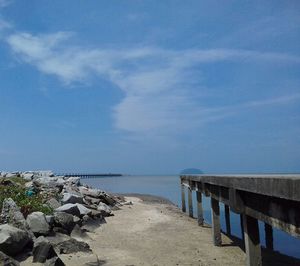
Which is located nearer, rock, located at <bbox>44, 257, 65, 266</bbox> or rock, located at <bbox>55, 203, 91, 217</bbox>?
rock, located at <bbox>44, 257, 65, 266</bbox>

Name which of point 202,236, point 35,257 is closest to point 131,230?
point 202,236

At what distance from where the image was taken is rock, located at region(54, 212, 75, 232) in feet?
40.1

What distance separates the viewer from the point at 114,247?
12.3 meters

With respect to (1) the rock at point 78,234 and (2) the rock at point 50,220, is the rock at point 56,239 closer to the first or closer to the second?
(2) the rock at point 50,220

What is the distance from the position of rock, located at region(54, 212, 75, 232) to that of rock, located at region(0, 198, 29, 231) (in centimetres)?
116

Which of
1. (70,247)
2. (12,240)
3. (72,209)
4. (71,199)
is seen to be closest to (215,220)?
(70,247)

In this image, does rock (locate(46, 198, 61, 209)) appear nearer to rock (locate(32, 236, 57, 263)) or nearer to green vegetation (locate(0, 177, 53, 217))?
green vegetation (locate(0, 177, 53, 217))

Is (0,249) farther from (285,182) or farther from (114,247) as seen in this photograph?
(285,182)

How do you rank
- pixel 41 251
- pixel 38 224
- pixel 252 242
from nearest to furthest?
pixel 252 242 → pixel 41 251 → pixel 38 224

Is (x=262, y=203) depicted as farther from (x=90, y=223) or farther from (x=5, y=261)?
(x=90, y=223)

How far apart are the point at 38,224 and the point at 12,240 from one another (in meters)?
1.69

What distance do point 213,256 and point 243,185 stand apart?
4716 mm

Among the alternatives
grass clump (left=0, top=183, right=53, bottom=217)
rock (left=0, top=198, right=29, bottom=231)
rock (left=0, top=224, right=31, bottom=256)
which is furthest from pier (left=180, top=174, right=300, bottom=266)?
grass clump (left=0, top=183, right=53, bottom=217)

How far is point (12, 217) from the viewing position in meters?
11.1
